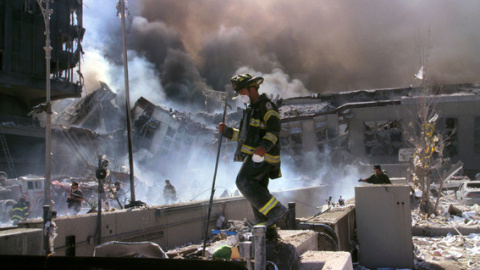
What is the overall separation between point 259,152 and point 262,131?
38 centimetres

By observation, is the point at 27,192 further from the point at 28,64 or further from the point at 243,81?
the point at 28,64

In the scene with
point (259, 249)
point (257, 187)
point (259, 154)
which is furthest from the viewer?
point (257, 187)

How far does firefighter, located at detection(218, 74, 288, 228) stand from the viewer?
3451 mm

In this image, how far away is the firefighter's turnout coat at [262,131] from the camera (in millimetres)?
3502

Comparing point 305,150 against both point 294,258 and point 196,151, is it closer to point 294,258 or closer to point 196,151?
point 196,151

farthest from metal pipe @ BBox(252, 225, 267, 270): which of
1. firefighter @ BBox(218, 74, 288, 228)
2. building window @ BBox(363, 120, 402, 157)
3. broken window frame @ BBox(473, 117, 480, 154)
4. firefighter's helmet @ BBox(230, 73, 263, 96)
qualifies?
broken window frame @ BBox(473, 117, 480, 154)

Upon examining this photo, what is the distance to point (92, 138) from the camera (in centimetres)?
3281

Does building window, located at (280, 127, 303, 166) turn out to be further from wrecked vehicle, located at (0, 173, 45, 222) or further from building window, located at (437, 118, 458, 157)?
wrecked vehicle, located at (0, 173, 45, 222)

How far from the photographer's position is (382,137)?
32.4m

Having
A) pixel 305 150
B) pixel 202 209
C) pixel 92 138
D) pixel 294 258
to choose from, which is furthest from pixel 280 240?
pixel 92 138

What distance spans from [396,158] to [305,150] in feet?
23.1

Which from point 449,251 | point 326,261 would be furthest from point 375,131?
point 326,261

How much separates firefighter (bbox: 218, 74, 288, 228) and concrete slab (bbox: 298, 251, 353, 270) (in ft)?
1.37

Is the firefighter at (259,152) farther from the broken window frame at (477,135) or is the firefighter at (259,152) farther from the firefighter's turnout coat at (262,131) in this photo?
the broken window frame at (477,135)
